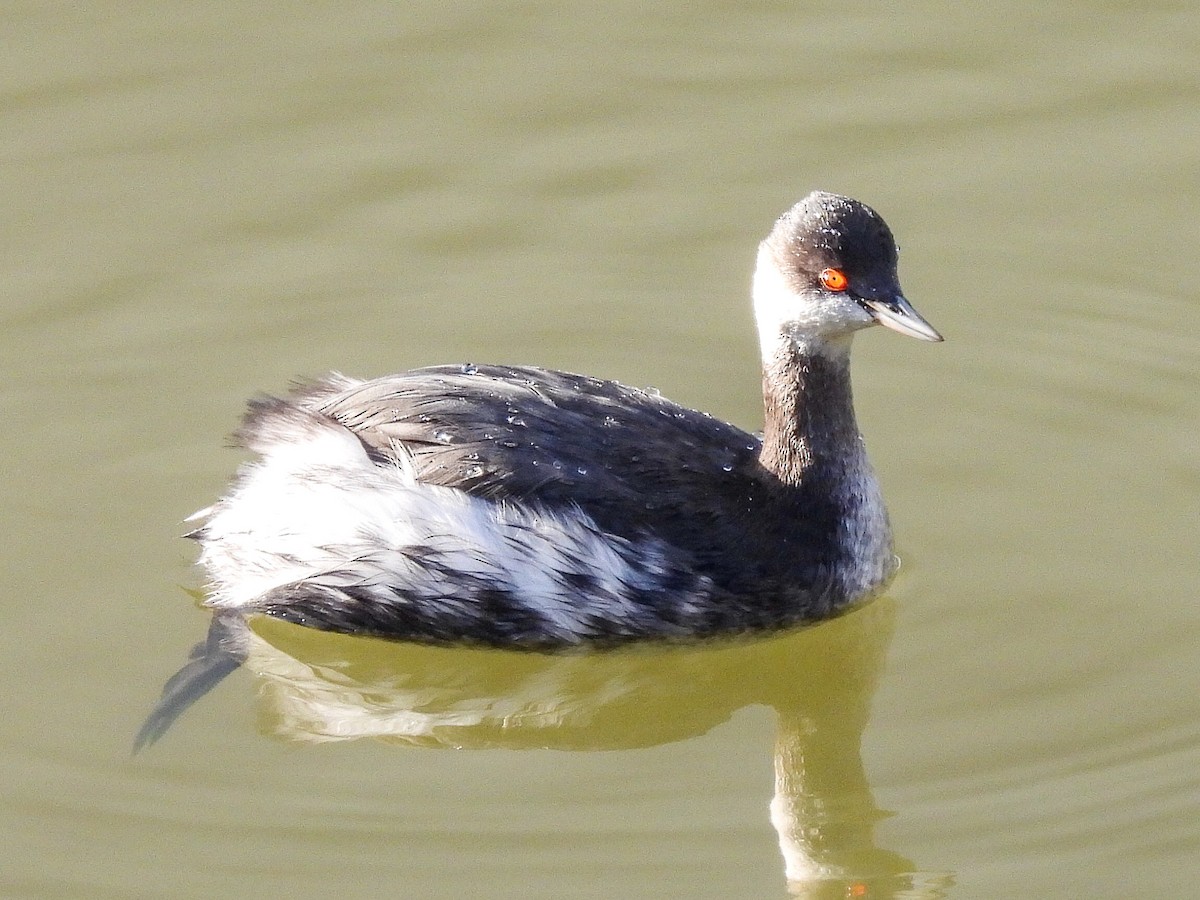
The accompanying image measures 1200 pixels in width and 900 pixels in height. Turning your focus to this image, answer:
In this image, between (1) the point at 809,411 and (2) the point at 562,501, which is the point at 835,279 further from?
(2) the point at 562,501

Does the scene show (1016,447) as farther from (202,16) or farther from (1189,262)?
(202,16)

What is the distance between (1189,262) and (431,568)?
3743mm

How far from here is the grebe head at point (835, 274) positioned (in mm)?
6230

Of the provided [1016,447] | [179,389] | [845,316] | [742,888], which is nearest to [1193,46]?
[1016,447]

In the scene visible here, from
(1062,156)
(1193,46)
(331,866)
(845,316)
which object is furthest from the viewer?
(1193,46)

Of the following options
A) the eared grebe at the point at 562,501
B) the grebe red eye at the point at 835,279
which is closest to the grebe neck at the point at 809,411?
the eared grebe at the point at 562,501

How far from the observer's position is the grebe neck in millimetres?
6477

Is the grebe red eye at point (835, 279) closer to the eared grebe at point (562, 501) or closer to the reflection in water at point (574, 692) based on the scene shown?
the eared grebe at point (562, 501)

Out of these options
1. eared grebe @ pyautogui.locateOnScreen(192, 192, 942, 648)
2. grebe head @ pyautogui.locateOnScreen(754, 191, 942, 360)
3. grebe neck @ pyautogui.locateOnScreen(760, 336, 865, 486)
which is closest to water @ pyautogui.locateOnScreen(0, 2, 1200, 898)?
eared grebe @ pyautogui.locateOnScreen(192, 192, 942, 648)

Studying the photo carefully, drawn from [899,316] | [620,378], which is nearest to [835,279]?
[899,316]

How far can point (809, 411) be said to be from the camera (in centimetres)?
650

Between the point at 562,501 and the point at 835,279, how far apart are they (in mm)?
1096

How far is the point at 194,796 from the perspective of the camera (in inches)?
221

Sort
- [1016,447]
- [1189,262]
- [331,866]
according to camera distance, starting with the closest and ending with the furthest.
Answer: [331,866], [1016,447], [1189,262]
